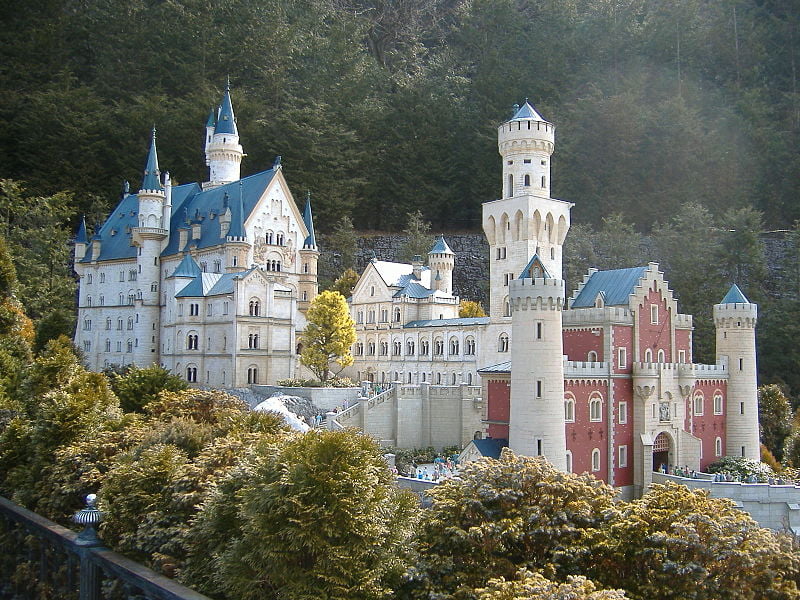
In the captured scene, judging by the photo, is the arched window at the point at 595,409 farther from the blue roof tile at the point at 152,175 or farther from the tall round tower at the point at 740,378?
the blue roof tile at the point at 152,175

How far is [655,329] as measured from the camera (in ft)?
139

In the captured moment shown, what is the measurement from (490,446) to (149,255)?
3599 centimetres

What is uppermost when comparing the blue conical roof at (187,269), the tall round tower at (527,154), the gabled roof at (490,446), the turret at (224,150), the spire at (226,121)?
the spire at (226,121)

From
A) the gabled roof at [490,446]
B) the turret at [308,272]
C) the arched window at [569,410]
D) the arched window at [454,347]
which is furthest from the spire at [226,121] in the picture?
the arched window at [569,410]

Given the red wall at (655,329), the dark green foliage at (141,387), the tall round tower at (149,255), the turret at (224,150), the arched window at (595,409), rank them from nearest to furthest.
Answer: the arched window at (595,409) < the dark green foliage at (141,387) < the red wall at (655,329) < the tall round tower at (149,255) < the turret at (224,150)

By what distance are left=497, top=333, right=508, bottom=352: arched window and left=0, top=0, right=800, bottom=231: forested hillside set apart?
32112 mm

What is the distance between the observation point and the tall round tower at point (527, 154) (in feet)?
169

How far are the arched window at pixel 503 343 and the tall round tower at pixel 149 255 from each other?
2630cm

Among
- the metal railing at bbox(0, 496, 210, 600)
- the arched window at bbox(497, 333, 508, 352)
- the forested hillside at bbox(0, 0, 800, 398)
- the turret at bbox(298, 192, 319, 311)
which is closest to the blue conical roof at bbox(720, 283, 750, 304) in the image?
the arched window at bbox(497, 333, 508, 352)

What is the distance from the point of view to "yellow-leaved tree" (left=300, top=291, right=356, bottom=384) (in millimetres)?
53219

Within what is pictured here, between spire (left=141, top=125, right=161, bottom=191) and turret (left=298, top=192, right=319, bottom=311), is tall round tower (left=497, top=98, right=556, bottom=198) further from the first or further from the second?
spire (left=141, top=125, right=161, bottom=191)

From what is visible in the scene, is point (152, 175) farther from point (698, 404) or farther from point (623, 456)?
point (698, 404)

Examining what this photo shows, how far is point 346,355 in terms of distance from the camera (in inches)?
2174

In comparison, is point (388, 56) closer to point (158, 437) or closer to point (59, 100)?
point (59, 100)
